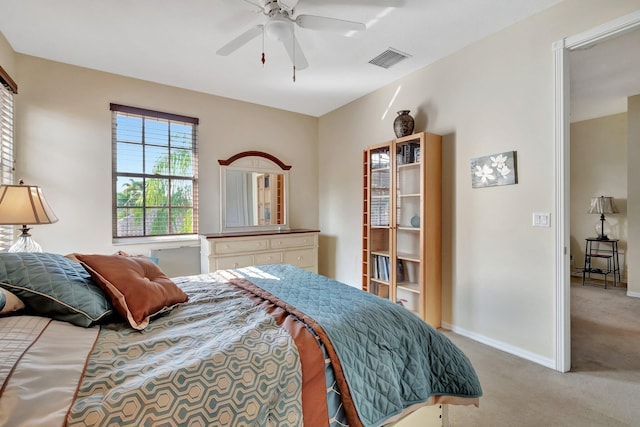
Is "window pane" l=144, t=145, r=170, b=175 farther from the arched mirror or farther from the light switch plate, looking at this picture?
the light switch plate

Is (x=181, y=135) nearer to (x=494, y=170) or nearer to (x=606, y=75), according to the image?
(x=494, y=170)

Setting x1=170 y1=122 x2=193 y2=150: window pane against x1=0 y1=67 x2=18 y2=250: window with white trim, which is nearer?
x1=0 y1=67 x2=18 y2=250: window with white trim

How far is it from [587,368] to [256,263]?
3225mm

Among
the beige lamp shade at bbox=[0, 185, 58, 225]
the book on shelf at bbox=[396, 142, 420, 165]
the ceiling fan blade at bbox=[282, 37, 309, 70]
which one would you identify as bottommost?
the beige lamp shade at bbox=[0, 185, 58, 225]

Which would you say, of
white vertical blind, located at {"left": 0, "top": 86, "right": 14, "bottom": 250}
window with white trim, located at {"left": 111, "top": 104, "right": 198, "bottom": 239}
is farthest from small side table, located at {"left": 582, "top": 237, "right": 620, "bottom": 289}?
white vertical blind, located at {"left": 0, "top": 86, "right": 14, "bottom": 250}

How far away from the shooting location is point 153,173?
3.56 metres

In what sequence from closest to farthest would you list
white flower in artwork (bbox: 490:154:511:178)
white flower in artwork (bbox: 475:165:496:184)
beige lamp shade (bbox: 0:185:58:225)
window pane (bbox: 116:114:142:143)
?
beige lamp shade (bbox: 0:185:58:225), white flower in artwork (bbox: 490:154:511:178), white flower in artwork (bbox: 475:165:496:184), window pane (bbox: 116:114:142:143)

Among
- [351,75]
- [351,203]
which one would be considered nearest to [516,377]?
[351,203]

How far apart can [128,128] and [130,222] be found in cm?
108

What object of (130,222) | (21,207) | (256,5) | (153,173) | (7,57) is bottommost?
(130,222)

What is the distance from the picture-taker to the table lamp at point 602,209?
4.68 metres

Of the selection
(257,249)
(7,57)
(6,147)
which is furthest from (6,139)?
(257,249)

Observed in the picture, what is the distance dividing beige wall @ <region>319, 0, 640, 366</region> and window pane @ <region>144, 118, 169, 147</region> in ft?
9.29

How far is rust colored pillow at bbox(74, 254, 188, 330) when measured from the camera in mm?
1250
